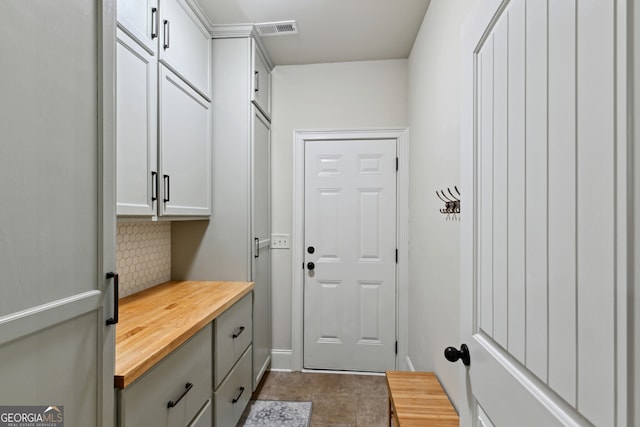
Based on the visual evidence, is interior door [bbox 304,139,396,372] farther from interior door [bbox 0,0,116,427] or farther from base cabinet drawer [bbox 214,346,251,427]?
interior door [bbox 0,0,116,427]

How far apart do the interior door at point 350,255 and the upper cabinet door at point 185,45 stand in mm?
984

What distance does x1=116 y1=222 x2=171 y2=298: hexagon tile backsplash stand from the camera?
1.75m

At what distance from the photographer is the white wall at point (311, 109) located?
8.79ft

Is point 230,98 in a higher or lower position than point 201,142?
higher

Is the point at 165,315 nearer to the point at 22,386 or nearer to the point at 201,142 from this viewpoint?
the point at 22,386

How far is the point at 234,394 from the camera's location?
6.12 feet

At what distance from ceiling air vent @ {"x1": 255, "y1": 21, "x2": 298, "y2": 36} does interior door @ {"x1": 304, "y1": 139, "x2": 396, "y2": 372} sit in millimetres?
834

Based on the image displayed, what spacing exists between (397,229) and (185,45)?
1959mm

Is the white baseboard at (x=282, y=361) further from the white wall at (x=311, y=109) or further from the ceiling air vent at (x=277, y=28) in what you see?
the ceiling air vent at (x=277, y=28)

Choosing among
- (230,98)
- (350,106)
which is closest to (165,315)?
(230,98)

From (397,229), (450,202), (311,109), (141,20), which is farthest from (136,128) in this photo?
(397,229)

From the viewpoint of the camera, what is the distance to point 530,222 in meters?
0.62

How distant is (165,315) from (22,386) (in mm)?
868

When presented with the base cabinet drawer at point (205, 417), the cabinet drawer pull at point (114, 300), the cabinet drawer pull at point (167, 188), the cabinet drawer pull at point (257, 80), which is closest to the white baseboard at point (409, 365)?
the base cabinet drawer at point (205, 417)
